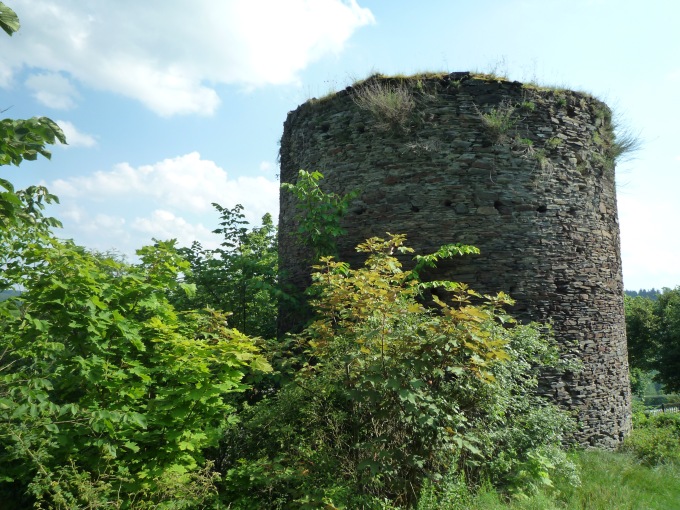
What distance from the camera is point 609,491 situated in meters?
5.49

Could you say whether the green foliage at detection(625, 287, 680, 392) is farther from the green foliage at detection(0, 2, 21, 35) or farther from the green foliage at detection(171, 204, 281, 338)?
the green foliage at detection(0, 2, 21, 35)

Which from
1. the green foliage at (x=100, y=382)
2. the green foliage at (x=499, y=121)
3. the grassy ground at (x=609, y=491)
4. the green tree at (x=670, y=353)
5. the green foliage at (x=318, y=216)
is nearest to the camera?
the green foliage at (x=100, y=382)

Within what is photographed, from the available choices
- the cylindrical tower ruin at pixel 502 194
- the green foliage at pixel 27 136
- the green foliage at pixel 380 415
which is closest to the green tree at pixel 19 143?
the green foliage at pixel 27 136

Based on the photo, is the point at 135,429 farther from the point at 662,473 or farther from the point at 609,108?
the point at 609,108

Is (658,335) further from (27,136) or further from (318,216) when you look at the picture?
(27,136)

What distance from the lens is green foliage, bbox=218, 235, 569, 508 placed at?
427 cm

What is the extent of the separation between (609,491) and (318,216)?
187 inches

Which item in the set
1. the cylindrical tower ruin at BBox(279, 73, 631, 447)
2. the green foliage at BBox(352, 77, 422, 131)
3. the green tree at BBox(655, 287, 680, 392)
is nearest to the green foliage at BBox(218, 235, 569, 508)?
the cylindrical tower ruin at BBox(279, 73, 631, 447)

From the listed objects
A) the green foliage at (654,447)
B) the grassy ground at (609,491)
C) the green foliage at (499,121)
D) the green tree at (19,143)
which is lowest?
the grassy ground at (609,491)

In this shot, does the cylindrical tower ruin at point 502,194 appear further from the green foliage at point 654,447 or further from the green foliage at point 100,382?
the green foliage at point 100,382

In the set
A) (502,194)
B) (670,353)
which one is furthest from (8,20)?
(670,353)

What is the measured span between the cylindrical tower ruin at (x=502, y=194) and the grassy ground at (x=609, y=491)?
1.00 meters

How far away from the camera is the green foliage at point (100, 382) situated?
3.84 metres

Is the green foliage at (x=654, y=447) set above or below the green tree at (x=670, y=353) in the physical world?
below
